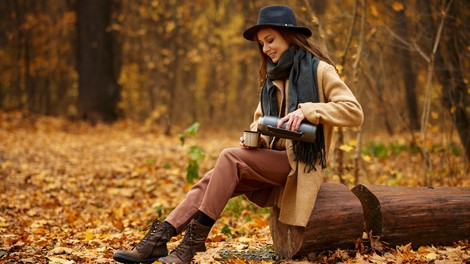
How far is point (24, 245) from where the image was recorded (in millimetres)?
4422

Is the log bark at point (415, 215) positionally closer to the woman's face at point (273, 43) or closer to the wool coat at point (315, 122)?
the wool coat at point (315, 122)

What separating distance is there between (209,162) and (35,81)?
39.6 ft

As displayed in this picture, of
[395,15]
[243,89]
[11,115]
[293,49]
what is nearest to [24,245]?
[293,49]

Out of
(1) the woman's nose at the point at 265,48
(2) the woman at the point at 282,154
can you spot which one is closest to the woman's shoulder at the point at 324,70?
(2) the woman at the point at 282,154

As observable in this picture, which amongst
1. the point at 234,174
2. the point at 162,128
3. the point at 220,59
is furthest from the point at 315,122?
the point at 220,59

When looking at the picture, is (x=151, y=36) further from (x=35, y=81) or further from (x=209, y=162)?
(x=209, y=162)

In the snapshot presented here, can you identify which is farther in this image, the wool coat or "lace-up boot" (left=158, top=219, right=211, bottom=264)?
"lace-up boot" (left=158, top=219, right=211, bottom=264)

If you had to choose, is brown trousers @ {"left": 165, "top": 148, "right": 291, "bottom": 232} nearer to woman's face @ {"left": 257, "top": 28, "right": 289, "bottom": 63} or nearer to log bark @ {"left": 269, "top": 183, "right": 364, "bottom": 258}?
log bark @ {"left": 269, "top": 183, "right": 364, "bottom": 258}

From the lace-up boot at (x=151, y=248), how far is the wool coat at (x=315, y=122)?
828 millimetres

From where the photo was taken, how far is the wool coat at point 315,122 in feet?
11.5

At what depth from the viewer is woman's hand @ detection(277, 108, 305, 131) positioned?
345 cm

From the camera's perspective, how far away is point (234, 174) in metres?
3.67

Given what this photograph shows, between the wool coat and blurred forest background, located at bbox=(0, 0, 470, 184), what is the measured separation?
6.68 ft

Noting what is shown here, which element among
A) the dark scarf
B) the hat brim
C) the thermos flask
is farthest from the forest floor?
the hat brim
